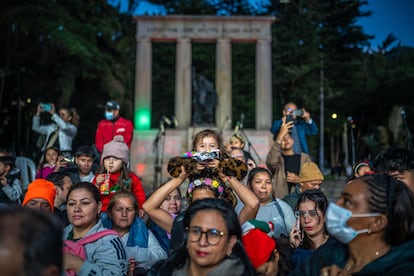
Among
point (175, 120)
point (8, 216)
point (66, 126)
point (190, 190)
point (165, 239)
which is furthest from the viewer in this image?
point (175, 120)

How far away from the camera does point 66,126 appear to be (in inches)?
353

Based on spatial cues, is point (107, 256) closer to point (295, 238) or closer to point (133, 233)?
point (133, 233)

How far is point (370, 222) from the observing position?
2.66 meters

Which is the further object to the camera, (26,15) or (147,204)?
(26,15)

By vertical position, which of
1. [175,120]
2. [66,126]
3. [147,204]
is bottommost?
[147,204]

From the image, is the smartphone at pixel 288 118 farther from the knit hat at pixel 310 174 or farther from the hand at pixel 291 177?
the knit hat at pixel 310 174

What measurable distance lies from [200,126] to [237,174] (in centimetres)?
1553

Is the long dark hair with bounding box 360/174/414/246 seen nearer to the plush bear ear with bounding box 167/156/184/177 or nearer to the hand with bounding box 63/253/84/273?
the plush bear ear with bounding box 167/156/184/177

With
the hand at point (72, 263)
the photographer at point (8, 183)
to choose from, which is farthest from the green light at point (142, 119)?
the hand at point (72, 263)

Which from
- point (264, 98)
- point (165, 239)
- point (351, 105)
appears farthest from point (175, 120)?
point (351, 105)

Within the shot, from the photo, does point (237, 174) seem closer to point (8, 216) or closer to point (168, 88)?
point (8, 216)

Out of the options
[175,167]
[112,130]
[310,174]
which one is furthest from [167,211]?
[112,130]

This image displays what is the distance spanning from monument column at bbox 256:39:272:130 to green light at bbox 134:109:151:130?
172 inches

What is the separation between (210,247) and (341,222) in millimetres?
737
